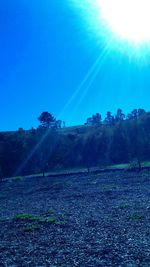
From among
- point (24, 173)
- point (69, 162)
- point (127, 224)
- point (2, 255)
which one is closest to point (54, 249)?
point (2, 255)

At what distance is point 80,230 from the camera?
25578 mm

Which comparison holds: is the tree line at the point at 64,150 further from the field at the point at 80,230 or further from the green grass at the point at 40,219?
the green grass at the point at 40,219

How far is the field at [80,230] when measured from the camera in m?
18.7

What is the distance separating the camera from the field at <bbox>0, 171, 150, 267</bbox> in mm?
18688

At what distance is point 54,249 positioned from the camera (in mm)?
20969

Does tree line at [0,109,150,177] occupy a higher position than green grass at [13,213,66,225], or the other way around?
tree line at [0,109,150,177]

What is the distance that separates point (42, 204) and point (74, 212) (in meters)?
8.55

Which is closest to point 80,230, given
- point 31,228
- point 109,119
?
point 31,228

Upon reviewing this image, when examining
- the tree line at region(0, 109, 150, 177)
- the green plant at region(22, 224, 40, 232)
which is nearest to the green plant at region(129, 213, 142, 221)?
the green plant at region(22, 224, 40, 232)

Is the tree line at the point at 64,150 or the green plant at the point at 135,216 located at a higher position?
the tree line at the point at 64,150

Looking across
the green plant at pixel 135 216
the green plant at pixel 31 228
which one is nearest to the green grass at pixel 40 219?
the green plant at pixel 31 228

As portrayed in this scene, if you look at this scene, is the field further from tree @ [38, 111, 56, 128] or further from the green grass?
tree @ [38, 111, 56, 128]

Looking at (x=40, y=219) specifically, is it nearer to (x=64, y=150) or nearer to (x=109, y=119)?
(x=64, y=150)

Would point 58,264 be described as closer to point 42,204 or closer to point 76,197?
point 42,204
